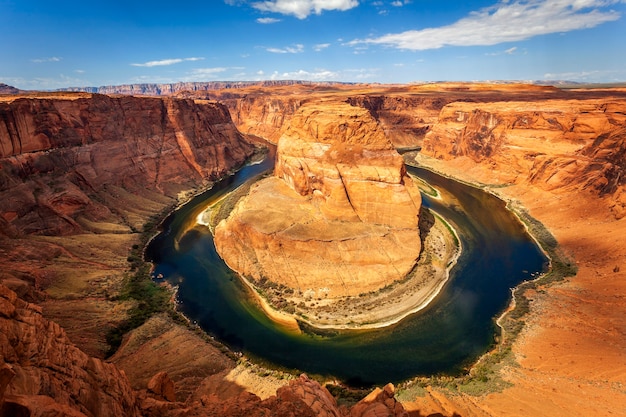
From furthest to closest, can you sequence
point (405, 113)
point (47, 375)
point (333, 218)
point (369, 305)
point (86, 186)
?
point (405, 113)
point (86, 186)
point (333, 218)
point (369, 305)
point (47, 375)

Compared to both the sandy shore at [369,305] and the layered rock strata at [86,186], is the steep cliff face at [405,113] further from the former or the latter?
the sandy shore at [369,305]

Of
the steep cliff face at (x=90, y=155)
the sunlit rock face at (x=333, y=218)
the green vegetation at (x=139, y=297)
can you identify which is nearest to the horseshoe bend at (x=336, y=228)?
the sunlit rock face at (x=333, y=218)

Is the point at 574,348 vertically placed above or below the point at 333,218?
below

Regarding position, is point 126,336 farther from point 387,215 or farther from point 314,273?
point 387,215

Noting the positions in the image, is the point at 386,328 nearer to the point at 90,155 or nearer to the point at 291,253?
the point at 291,253

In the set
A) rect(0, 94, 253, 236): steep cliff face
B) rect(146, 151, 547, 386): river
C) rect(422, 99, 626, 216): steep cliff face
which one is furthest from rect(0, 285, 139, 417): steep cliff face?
rect(422, 99, 626, 216): steep cliff face

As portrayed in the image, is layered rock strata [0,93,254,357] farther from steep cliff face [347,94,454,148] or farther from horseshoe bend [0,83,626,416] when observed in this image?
steep cliff face [347,94,454,148]

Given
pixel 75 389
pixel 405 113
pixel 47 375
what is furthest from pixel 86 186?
pixel 405 113
